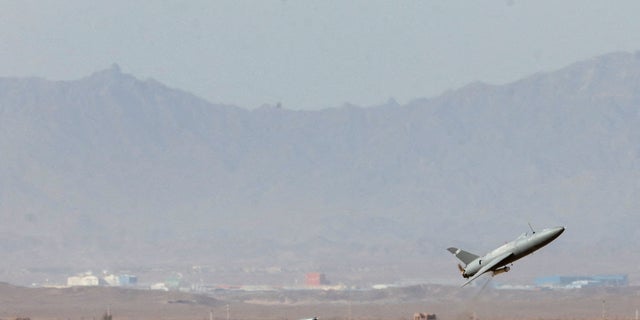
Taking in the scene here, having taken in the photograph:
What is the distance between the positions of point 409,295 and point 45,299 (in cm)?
3699

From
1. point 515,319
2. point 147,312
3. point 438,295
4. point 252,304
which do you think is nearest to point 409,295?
point 438,295

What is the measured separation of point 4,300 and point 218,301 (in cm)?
2239

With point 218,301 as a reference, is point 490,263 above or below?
below

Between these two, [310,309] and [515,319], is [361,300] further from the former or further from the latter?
[515,319]

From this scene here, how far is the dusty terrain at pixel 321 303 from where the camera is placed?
147 m

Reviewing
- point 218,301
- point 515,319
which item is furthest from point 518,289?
point 515,319

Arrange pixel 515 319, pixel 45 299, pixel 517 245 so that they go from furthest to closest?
pixel 45 299
pixel 515 319
pixel 517 245

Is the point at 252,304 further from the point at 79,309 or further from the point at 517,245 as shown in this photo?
the point at 517,245

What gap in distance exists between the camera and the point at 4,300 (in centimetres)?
16812

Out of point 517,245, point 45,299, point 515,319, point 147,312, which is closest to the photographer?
point 517,245

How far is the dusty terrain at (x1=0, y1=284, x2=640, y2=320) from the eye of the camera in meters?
147

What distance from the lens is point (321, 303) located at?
175750 millimetres

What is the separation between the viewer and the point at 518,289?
606 ft

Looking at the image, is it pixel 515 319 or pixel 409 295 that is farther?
pixel 409 295
